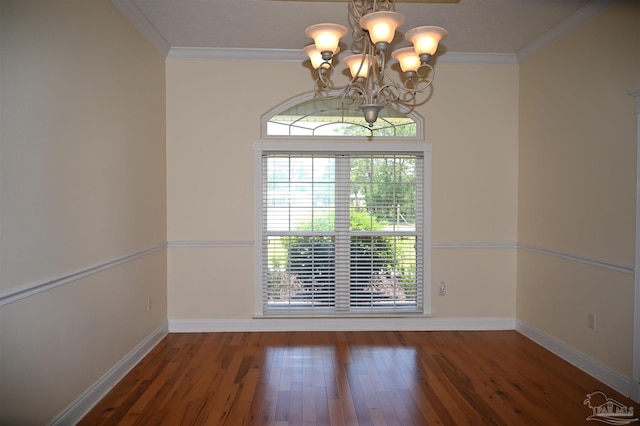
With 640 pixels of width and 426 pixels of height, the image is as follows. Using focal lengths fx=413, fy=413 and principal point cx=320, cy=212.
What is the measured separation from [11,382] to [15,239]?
683 mm

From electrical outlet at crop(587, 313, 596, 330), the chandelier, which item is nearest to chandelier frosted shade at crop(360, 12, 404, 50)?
the chandelier

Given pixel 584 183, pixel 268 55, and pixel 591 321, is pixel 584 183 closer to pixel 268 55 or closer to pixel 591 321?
pixel 591 321

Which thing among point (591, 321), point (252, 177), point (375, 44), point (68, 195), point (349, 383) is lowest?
point (349, 383)

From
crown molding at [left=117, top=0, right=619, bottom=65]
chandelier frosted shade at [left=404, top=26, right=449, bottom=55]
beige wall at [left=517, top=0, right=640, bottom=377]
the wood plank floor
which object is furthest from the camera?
crown molding at [left=117, top=0, right=619, bottom=65]

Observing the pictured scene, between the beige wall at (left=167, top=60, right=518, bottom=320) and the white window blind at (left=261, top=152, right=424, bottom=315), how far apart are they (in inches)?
8.6

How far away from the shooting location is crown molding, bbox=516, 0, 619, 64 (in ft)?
10.4

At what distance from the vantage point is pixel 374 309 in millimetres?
4438

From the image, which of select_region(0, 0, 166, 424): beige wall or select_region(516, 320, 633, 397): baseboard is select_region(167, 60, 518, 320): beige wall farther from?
select_region(0, 0, 166, 424): beige wall

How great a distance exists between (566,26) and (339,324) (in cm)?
346

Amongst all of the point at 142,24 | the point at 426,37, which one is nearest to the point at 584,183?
the point at 426,37

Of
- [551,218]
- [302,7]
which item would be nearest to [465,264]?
[551,218]

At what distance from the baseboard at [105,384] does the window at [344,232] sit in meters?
1.19

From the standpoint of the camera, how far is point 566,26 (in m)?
3.52

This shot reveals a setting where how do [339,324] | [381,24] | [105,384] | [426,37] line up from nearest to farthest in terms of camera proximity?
[381,24], [426,37], [105,384], [339,324]
